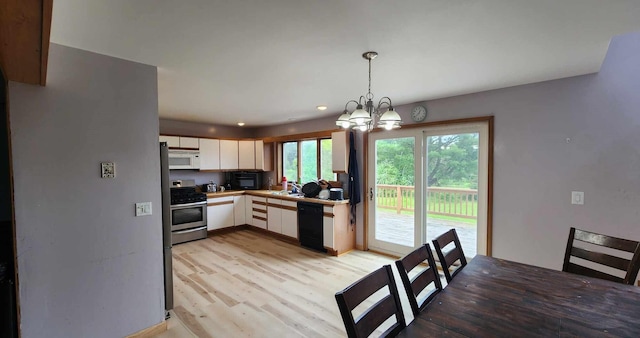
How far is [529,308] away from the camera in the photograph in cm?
136

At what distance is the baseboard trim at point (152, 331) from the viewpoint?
7.32ft

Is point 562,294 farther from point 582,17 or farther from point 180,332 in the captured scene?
point 180,332

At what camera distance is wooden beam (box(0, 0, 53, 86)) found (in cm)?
90

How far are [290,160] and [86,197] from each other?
4066 mm

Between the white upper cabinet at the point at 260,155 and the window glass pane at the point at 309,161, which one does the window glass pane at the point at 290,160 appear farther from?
the white upper cabinet at the point at 260,155

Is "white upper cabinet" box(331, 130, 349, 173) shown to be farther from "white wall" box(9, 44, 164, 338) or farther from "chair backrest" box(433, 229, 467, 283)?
"white wall" box(9, 44, 164, 338)

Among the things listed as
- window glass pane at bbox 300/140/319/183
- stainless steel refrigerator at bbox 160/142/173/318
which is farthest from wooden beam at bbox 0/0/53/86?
window glass pane at bbox 300/140/319/183

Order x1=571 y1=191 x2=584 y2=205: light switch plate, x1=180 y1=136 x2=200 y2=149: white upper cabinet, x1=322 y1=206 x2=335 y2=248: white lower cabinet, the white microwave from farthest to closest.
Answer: x1=180 y1=136 x2=200 y2=149: white upper cabinet → the white microwave → x1=322 y1=206 x2=335 y2=248: white lower cabinet → x1=571 y1=191 x2=584 y2=205: light switch plate

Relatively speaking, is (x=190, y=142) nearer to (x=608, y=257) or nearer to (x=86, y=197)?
(x=86, y=197)

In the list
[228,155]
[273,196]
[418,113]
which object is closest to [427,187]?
[418,113]

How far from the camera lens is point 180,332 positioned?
2340mm

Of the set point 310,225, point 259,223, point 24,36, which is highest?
point 24,36

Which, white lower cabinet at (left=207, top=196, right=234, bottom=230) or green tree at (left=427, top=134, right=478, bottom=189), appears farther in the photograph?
white lower cabinet at (left=207, top=196, right=234, bottom=230)

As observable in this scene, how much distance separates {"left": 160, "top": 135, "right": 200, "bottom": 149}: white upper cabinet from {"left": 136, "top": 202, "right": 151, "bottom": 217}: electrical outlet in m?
3.01
